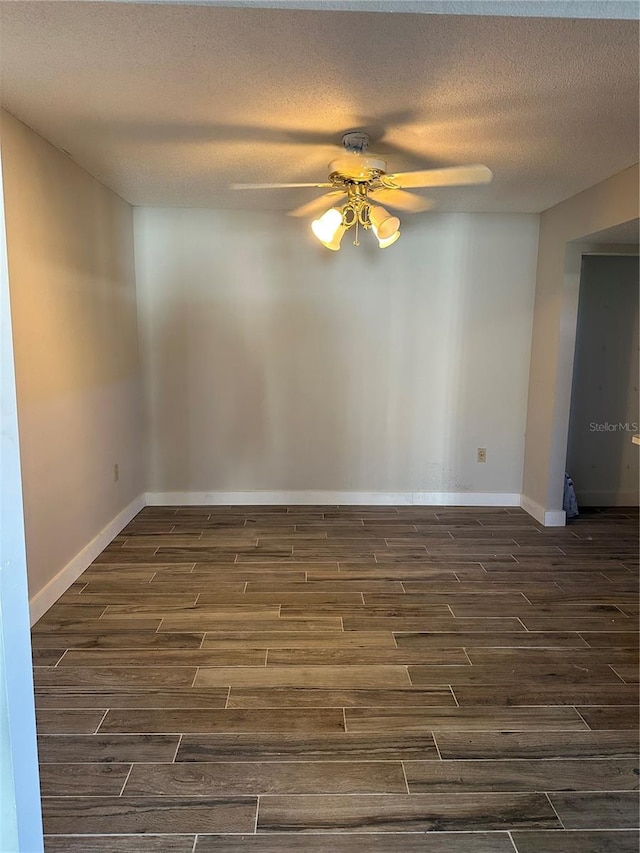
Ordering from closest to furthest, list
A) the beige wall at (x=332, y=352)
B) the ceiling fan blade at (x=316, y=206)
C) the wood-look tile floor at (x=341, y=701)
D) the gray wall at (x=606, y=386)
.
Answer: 1. the wood-look tile floor at (x=341, y=701)
2. the ceiling fan blade at (x=316, y=206)
3. the beige wall at (x=332, y=352)
4. the gray wall at (x=606, y=386)

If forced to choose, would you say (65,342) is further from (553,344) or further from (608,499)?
(608,499)

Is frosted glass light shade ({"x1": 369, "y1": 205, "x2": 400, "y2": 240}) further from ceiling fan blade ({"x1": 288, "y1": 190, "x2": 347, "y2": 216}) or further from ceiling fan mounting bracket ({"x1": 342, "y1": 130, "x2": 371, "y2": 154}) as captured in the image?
ceiling fan blade ({"x1": 288, "y1": 190, "x2": 347, "y2": 216})

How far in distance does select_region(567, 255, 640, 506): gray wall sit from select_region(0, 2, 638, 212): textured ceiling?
4.49 ft

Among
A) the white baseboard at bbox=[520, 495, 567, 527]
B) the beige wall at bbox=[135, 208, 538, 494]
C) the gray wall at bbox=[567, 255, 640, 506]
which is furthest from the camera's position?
the gray wall at bbox=[567, 255, 640, 506]

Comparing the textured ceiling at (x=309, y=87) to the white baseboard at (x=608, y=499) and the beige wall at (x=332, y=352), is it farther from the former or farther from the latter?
the white baseboard at (x=608, y=499)

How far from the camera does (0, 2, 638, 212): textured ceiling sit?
160 cm

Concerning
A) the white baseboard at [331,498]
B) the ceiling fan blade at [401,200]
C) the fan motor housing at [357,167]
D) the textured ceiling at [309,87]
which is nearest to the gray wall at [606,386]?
the white baseboard at [331,498]

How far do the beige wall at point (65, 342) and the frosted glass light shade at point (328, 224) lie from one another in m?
1.33

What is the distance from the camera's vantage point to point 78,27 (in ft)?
5.29

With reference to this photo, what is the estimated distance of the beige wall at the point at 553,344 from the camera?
11.8 feet

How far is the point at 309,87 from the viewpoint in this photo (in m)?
1.98

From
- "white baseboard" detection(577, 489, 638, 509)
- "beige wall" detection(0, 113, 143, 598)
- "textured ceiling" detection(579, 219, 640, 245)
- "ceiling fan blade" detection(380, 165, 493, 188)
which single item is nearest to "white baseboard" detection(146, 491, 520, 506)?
"beige wall" detection(0, 113, 143, 598)

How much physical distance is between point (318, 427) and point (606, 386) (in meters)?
2.32

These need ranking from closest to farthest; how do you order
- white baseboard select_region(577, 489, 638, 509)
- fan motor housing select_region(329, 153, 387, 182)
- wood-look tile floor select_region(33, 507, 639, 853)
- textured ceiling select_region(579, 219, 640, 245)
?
1. wood-look tile floor select_region(33, 507, 639, 853)
2. fan motor housing select_region(329, 153, 387, 182)
3. textured ceiling select_region(579, 219, 640, 245)
4. white baseboard select_region(577, 489, 638, 509)
